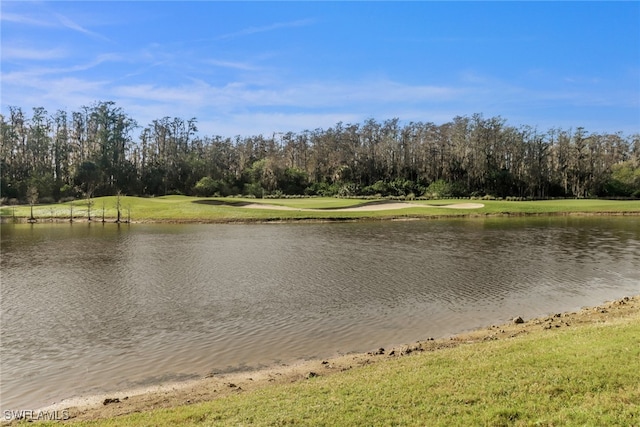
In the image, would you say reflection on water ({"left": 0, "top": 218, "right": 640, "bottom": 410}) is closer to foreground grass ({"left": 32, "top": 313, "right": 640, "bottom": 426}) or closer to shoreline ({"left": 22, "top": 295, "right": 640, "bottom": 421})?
shoreline ({"left": 22, "top": 295, "right": 640, "bottom": 421})

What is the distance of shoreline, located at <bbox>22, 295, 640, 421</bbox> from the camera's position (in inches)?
320

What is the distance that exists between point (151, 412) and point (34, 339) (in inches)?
269

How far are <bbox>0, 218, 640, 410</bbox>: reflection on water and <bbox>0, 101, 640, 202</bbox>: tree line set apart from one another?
58.2 m

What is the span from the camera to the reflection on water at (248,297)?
10.8m

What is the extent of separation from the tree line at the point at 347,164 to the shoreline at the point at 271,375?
74786 mm

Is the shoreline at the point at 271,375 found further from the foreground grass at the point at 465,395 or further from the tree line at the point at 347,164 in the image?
the tree line at the point at 347,164

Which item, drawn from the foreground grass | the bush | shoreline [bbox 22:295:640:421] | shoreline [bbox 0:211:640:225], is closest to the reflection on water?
shoreline [bbox 22:295:640:421]

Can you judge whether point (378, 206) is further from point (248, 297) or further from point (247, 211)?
point (248, 297)

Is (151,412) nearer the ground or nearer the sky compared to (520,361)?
nearer the ground

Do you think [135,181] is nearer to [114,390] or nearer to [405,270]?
[405,270]

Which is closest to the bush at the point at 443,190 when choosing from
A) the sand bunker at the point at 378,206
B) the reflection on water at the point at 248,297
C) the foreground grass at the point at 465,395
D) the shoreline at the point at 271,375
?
the sand bunker at the point at 378,206

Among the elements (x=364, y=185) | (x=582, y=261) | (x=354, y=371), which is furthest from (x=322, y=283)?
(x=364, y=185)

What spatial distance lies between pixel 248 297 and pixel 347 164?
8624cm

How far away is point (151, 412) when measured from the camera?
745 centimetres
